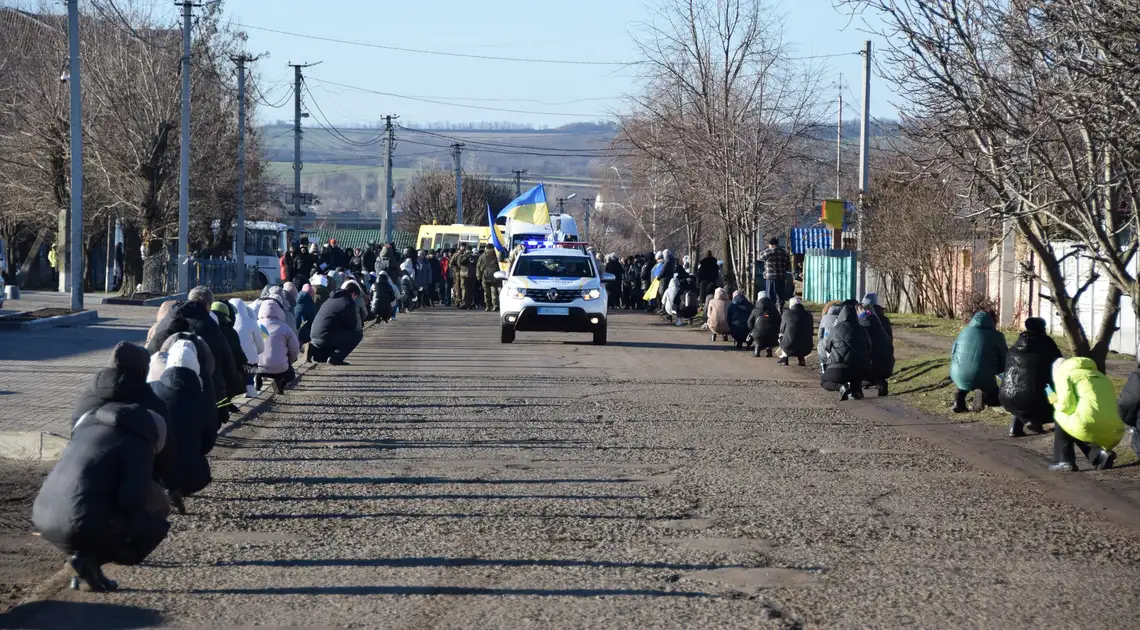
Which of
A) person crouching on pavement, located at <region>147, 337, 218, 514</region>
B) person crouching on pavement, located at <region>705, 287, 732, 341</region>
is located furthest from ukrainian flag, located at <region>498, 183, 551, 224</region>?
person crouching on pavement, located at <region>147, 337, 218, 514</region>

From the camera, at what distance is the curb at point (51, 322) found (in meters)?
24.8

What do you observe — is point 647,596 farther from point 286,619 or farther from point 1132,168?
point 1132,168

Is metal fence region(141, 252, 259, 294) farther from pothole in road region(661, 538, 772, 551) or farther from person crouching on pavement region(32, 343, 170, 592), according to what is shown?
person crouching on pavement region(32, 343, 170, 592)

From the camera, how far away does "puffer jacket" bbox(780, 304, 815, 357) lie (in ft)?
69.2

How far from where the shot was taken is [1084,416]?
35.0 ft

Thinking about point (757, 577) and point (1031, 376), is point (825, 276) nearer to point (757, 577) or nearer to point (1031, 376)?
point (1031, 376)

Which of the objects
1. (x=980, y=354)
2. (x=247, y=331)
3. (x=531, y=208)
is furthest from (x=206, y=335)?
(x=531, y=208)

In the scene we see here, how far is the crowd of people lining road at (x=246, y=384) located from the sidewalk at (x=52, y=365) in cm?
190

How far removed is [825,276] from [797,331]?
26.3 meters

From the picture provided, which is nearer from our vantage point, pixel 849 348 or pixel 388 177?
pixel 849 348

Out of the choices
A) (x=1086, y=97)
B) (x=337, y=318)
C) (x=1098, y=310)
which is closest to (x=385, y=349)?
(x=337, y=318)

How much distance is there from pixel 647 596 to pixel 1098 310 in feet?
62.4

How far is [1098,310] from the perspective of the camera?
23469 millimetres

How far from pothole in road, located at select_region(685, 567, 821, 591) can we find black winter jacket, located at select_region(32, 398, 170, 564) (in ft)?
9.08
